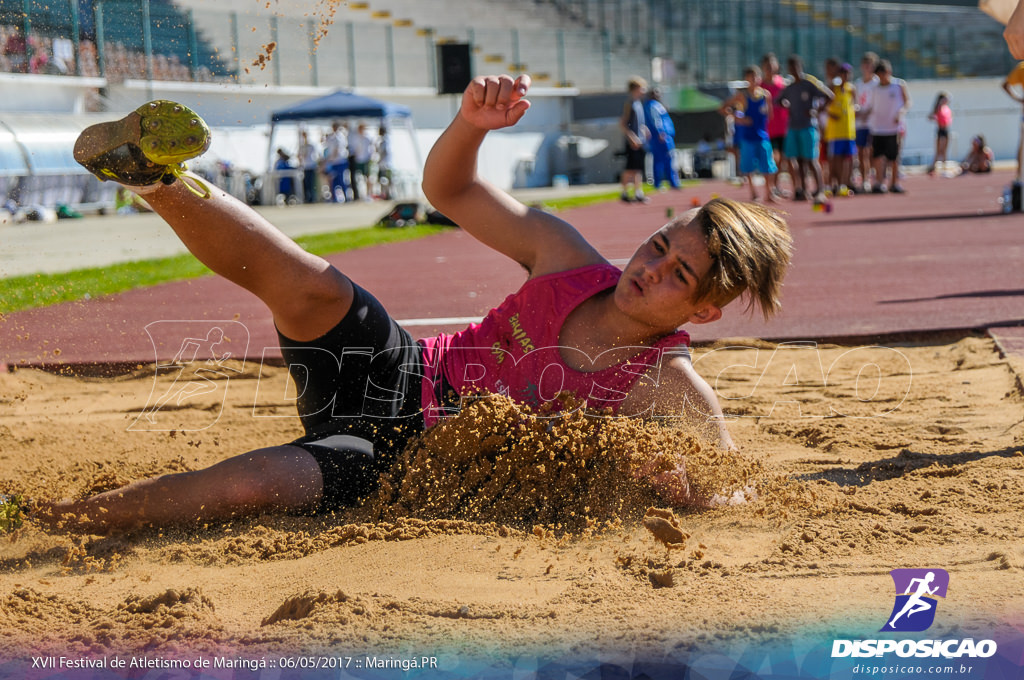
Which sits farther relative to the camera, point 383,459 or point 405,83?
point 405,83

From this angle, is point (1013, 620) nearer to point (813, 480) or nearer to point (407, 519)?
point (813, 480)

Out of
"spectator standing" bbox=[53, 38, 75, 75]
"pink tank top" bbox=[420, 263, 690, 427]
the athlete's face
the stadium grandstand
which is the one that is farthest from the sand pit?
the stadium grandstand

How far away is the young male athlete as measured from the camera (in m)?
2.52

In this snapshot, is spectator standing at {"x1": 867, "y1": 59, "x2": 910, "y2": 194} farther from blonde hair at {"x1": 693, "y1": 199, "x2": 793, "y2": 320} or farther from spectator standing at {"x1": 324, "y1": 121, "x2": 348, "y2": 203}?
blonde hair at {"x1": 693, "y1": 199, "x2": 793, "y2": 320}

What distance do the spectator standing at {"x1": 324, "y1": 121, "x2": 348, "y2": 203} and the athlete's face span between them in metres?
19.2

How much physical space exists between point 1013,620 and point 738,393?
2.25 metres

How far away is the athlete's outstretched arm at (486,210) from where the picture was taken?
2.79 m

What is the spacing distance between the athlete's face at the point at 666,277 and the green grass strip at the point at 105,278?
3.15m

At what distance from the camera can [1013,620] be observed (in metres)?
1.71

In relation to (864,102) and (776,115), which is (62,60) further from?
(864,102)

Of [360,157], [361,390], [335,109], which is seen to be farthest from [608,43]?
[361,390]

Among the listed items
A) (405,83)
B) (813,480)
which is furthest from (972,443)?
(405,83)

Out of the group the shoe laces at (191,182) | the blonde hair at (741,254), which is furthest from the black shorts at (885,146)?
the shoe laces at (191,182)

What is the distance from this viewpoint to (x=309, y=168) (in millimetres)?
22219
